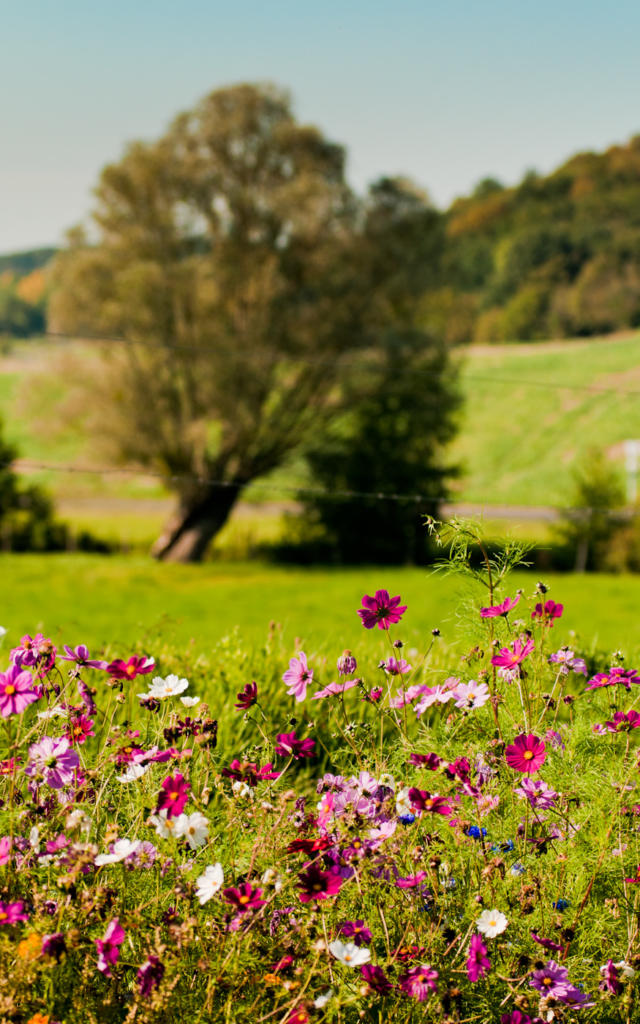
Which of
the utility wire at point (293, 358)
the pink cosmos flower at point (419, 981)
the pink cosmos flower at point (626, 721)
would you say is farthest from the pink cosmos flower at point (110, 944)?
the utility wire at point (293, 358)

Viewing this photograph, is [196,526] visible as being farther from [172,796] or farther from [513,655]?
[172,796]

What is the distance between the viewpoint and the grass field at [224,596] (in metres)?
10.9

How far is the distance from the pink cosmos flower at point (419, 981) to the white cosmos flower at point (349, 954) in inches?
4.3

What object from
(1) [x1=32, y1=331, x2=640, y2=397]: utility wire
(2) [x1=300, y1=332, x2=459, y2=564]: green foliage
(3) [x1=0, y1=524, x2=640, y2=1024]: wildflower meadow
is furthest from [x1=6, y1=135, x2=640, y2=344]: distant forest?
(3) [x1=0, y1=524, x2=640, y2=1024]: wildflower meadow

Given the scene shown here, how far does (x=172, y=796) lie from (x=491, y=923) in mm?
714

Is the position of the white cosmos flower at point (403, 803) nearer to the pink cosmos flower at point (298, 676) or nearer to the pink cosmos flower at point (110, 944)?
the pink cosmos flower at point (298, 676)

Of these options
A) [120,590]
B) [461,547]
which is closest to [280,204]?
[120,590]

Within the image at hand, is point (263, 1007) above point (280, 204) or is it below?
below

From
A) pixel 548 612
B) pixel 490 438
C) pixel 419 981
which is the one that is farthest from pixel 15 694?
pixel 490 438

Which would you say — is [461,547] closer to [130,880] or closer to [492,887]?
[492,887]

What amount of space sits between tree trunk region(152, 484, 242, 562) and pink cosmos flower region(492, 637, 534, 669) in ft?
48.1

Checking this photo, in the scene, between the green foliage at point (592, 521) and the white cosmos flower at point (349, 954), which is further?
the green foliage at point (592, 521)

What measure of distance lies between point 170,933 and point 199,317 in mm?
15232

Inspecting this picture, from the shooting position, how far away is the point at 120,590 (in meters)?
14.4
